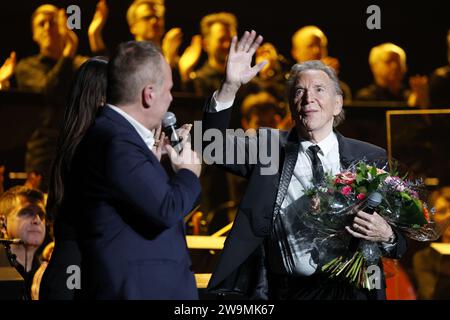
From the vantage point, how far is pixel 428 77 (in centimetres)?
912

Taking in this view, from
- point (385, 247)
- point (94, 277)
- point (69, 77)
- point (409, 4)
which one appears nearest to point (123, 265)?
point (94, 277)

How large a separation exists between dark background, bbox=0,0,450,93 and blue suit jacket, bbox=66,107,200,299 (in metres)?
6.79

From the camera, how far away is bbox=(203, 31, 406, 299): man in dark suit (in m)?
3.22

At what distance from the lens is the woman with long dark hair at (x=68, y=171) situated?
110 inches

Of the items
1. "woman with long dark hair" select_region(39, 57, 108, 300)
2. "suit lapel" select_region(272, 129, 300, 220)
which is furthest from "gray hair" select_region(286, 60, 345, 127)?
"woman with long dark hair" select_region(39, 57, 108, 300)

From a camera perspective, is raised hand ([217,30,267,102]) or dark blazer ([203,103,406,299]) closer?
raised hand ([217,30,267,102])

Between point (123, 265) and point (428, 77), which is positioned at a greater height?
point (428, 77)

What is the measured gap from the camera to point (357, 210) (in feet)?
10.1

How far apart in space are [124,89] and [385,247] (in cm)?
131

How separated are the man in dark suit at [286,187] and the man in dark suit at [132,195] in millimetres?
731

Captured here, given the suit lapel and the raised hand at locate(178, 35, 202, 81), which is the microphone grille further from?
the raised hand at locate(178, 35, 202, 81)

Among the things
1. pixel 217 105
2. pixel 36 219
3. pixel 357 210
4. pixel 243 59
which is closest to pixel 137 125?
pixel 243 59

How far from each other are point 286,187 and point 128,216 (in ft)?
3.62
